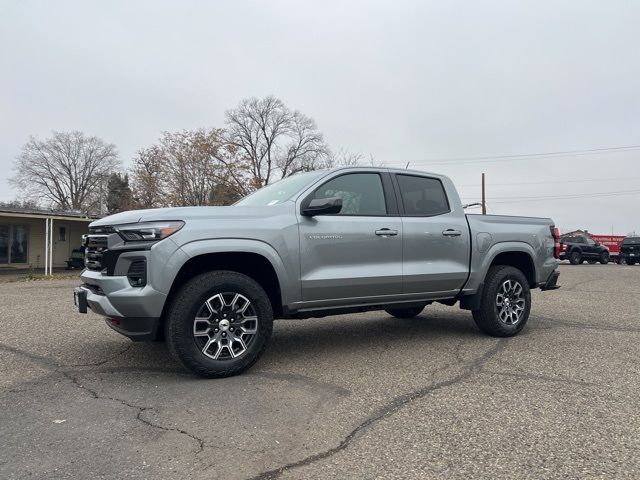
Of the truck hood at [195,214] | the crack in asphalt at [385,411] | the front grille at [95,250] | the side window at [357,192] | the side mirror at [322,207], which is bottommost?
the crack in asphalt at [385,411]

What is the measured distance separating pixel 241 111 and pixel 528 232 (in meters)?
46.4

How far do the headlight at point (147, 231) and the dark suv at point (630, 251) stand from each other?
107 feet

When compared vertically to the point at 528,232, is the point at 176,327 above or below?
below

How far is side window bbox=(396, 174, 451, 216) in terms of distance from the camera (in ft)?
18.3

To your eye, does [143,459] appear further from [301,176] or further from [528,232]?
[528,232]

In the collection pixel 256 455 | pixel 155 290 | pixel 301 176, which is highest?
pixel 301 176

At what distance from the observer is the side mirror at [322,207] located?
177 inches

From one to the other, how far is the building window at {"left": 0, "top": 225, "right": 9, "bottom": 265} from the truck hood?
892 inches

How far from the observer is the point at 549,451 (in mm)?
3000

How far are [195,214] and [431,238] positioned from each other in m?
2.63

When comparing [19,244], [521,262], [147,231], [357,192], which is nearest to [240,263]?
[147,231]

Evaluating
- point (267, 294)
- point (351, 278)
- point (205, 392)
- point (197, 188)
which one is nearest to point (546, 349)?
point (351, 278)

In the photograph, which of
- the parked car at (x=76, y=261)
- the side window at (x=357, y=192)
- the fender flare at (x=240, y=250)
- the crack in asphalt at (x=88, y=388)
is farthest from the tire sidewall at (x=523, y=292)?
the parked car at (x=76, y=261)

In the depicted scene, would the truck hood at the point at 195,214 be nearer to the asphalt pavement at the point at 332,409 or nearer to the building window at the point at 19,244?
the asphalt pavement at the point at 332,409
